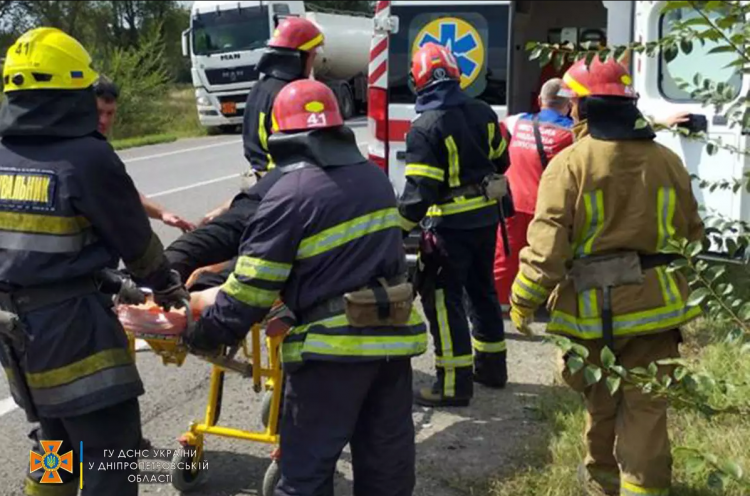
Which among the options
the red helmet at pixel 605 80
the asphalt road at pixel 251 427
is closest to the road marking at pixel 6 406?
the asphalt road at pixel 251 427

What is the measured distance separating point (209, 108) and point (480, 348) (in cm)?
1894

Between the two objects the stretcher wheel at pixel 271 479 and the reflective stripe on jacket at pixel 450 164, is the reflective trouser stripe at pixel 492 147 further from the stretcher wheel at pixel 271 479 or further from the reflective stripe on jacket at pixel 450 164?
the stretcher wheel at pixel 271 479

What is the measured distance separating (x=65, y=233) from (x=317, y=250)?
2.63 feet

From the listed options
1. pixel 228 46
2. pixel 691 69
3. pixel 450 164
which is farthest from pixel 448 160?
pixel 228 46

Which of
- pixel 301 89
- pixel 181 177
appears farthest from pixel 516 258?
pixel 181 177

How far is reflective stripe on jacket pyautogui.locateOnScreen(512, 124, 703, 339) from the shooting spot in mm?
3275

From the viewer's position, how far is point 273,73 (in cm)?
452

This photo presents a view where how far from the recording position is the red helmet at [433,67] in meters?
4.78

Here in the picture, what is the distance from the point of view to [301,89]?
9.93ft

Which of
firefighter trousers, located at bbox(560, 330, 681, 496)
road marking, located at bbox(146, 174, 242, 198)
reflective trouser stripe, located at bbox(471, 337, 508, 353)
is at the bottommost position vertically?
road marking, located at bbox(146, 174, 242, 198)

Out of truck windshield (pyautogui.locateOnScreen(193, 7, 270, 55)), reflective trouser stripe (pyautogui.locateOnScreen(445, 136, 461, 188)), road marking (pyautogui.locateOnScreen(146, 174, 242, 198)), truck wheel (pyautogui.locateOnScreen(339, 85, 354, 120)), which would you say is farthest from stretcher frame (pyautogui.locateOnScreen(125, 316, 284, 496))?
truck wheel (pyautogui.locateOnScreen(339, 85, 354, 120))

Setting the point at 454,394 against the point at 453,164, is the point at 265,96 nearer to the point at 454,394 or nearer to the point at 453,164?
the point at 453,164

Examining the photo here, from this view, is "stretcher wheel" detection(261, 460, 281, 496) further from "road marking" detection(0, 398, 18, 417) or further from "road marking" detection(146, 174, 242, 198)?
"road marking" detection(146, 174, 242, 198)

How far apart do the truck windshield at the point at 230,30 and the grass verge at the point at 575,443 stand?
60.3ft
